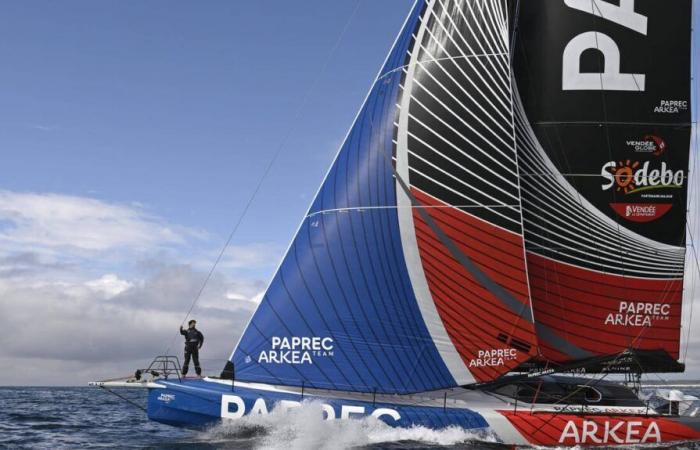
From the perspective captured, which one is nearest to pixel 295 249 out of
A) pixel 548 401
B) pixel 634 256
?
pixel 548 401

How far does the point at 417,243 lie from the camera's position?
1517 cm

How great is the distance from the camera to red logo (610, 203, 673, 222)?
17.8 meters

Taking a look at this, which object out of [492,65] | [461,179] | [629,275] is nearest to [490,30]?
[492,65]

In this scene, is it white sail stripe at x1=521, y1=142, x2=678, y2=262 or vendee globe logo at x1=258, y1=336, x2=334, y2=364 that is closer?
vendee globe logo at x1=258, y1=336, x2=334, y2=364

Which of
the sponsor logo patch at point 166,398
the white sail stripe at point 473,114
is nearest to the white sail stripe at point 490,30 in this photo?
the white sail stripe at point 473,114

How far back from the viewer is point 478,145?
15.7 m

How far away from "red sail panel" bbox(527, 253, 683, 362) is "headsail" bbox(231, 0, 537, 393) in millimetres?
2320

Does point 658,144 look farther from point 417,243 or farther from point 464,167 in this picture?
point 417,243

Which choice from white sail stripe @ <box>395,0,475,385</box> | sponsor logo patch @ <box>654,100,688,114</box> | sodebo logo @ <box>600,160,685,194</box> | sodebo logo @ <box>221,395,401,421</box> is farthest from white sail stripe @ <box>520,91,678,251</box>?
sodebo logo @ <box>221,395,401,421</box>

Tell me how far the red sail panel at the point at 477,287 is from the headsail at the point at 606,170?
7.69 feet

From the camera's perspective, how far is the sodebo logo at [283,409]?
14031 millimetres

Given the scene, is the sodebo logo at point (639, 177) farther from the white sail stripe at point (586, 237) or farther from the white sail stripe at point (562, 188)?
the white sail stripe at point (586, 237)

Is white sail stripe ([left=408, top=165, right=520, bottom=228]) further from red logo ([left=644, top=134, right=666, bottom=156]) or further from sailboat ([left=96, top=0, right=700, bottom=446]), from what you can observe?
red logo ([left=644, top=134, right=666, bottom=156])

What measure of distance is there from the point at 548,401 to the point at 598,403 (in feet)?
3.45
